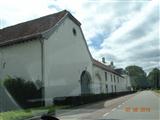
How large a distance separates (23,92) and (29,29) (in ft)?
27.6

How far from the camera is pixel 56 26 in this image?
2945 centimetres

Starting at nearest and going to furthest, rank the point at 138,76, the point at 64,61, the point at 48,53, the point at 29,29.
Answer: the point at 48,53, the point at 29,29, the point at 64,61, the point at 138,76

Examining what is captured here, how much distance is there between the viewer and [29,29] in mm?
30891

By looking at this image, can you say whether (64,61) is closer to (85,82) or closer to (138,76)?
(85,82)

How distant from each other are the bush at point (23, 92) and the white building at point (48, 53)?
1090mm

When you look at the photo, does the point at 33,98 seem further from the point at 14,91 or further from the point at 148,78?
the point at 148,78

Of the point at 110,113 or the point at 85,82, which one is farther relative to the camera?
the point at 85,82

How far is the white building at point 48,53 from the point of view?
27.1 meters

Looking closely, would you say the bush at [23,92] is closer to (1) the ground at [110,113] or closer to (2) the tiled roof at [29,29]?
(1) the ground at [110,113]

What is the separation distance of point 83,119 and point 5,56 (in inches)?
→ 679

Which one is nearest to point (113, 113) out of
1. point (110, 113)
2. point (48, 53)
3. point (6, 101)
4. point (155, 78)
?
point (110, 113)

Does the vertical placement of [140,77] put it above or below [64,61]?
above

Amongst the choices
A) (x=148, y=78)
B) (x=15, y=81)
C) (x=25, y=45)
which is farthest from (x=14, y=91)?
(x=148, y=78)

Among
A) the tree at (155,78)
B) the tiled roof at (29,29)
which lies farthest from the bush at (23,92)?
the tree at (155,78)
